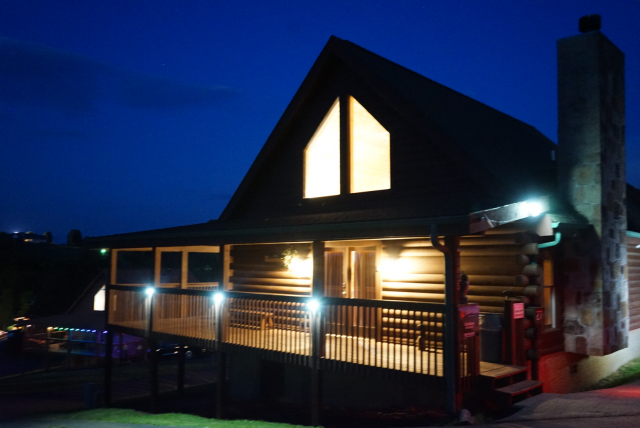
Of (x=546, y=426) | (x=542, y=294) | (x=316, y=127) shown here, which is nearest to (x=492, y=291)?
(x=542, y=294)

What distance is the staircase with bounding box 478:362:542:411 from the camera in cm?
895

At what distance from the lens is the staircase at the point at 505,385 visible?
29.3 feet

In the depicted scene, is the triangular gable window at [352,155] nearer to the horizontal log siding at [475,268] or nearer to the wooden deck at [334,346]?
the horizontal log siding at [475,268]

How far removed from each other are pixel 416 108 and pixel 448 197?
2115 millimetres

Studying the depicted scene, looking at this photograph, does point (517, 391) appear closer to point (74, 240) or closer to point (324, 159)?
point (324, 159)

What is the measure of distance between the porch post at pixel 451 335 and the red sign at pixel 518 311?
6.03ft

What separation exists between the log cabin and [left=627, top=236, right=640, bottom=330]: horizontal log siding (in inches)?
4.0

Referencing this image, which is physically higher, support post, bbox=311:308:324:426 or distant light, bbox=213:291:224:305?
distant light, bbox=213:291:224:305

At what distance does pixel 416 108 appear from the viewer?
1251cm

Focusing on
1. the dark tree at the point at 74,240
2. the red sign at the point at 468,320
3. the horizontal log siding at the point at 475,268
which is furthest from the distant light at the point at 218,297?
the dark tree at the point at 74,240

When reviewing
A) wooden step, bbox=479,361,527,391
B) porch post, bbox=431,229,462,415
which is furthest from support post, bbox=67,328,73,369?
porch post, bbox=431,229,462,415

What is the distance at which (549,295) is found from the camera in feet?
39.0

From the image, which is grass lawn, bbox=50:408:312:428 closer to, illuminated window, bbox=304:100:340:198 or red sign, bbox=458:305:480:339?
red sign, bbox=458:305:480:339

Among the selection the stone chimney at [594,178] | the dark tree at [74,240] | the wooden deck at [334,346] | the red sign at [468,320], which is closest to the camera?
the red sign at [468,320]
